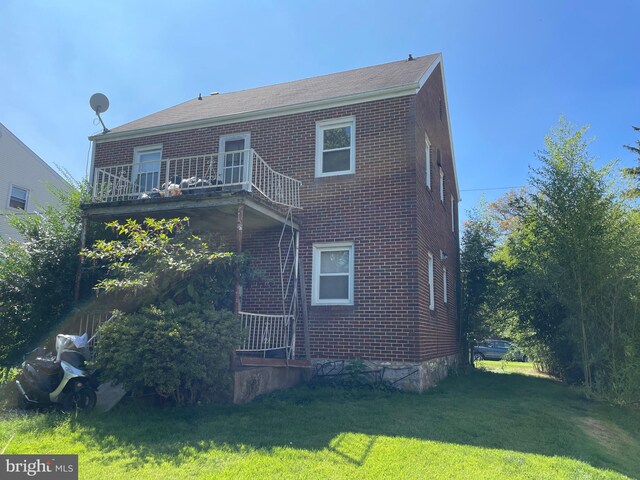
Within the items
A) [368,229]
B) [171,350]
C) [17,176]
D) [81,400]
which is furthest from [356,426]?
[17,176]

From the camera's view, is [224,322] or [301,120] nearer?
[224,322]

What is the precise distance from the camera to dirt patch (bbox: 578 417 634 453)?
20.6 feet

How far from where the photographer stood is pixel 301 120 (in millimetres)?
10711

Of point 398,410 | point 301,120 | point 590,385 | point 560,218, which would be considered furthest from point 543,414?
point 301,120

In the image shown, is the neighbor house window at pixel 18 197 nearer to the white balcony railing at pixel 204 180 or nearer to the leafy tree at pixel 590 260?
the white balcony railing at pixel 204 180

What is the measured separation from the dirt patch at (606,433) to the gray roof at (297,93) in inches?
270

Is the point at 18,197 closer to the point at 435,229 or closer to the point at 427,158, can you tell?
the point at 427,158

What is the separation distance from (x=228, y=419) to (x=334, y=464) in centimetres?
197

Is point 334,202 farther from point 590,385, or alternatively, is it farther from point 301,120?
point 590,385

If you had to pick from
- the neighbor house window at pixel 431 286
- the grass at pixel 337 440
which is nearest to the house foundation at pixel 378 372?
the grass at pixel 337 440

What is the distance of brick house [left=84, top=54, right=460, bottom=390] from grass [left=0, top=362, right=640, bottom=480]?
1.58 metres

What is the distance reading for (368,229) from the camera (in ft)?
31.4

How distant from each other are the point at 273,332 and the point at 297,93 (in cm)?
651

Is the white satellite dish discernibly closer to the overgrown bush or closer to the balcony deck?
the balcony deck
